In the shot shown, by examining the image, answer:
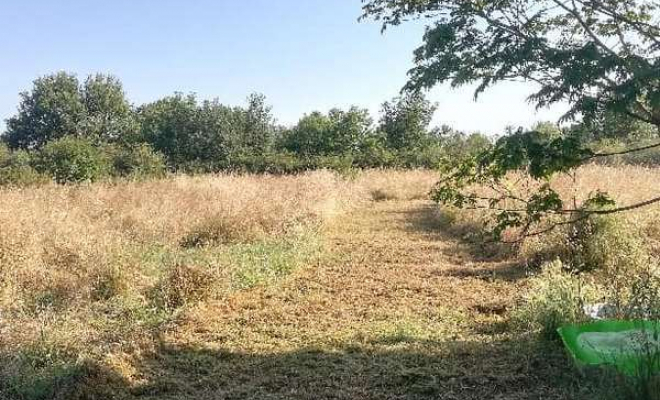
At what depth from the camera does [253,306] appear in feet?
16.9

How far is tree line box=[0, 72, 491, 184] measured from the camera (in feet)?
66.8

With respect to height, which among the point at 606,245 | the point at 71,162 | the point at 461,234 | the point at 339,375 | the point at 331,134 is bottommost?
the point at 339,375

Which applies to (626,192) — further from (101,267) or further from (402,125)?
(402,125)

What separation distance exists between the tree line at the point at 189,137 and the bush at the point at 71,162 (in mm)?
35

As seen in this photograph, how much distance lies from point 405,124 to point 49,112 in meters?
28.0

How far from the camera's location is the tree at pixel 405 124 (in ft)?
101

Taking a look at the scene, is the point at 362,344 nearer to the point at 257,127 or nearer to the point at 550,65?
the point at 550,65

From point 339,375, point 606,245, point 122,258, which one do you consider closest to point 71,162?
point 122,258

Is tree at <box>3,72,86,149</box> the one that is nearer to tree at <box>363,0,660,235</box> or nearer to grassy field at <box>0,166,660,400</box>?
grassy field at <box>0,166,660,400</box>

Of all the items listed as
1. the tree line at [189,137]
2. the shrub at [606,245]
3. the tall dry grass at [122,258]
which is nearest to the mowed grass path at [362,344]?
the tall dry grass at [122,258]

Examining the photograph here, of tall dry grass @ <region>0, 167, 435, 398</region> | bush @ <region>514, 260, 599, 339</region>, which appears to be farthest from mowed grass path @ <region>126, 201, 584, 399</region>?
tall dry grass @ <region>0, 167, 435, 398</region>

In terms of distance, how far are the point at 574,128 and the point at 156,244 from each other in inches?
242

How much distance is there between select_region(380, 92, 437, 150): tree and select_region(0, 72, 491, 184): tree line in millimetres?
59

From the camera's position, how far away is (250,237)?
8.17m
